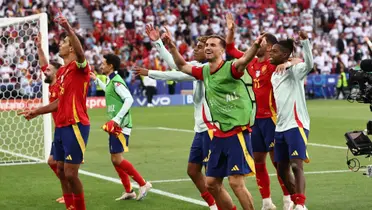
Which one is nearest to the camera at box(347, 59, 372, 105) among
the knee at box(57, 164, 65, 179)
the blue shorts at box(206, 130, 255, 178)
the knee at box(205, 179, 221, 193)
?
the blue shorts at box(206, 130, 255, 178)

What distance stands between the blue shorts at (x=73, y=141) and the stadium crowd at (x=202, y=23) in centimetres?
2451

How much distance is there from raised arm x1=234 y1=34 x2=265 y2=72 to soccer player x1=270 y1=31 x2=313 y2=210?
5.25 feet

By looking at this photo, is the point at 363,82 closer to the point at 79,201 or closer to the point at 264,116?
the point at 264,116

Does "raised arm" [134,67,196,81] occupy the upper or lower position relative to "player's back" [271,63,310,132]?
upper

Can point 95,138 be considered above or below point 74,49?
below

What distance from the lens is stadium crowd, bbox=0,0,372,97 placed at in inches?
1499

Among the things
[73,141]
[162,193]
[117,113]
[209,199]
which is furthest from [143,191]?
[73,141]

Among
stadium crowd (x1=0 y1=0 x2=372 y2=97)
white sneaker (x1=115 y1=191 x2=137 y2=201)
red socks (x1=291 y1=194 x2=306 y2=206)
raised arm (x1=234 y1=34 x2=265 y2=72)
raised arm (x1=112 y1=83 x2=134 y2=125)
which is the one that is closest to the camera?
raised arm (x1=234 y1=34 x2=265 y2=72)

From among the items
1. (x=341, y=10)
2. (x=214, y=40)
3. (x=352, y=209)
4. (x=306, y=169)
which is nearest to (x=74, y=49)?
(x=214, y=40)

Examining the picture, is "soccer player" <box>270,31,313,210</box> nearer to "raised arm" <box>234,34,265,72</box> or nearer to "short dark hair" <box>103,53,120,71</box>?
"raised arm" <box>234,34,265,72</box>

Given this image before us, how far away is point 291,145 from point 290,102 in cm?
53

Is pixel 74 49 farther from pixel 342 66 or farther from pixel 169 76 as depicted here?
pixel 342 66

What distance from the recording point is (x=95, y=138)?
2100 centimetres

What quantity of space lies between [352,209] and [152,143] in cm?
980
